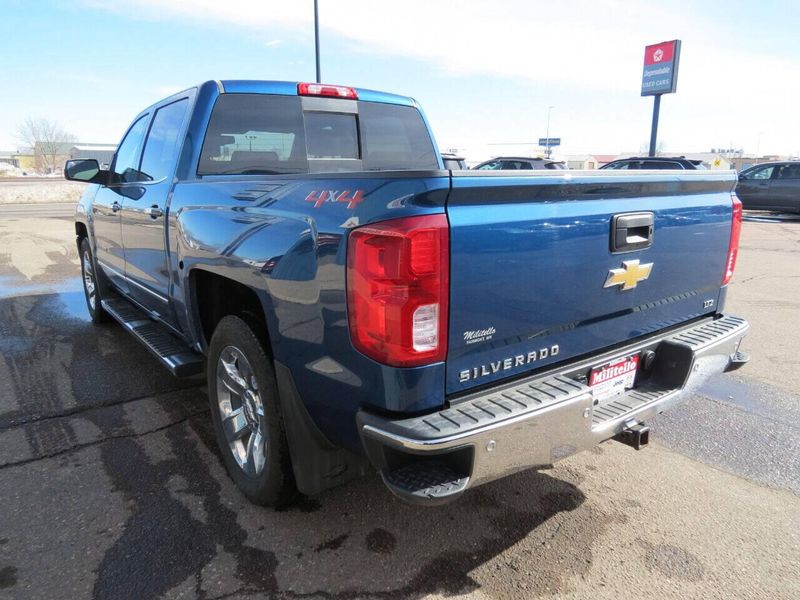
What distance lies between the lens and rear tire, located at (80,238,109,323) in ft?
18.6

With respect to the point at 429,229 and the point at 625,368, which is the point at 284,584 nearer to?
the point at 429,229

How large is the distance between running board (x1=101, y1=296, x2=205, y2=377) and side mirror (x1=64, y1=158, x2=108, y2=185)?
1.10 meters

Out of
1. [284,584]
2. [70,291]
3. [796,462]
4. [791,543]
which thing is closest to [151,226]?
[284,584]

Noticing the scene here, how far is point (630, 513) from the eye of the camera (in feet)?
9.22

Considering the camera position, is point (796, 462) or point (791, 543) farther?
point (796, 462)

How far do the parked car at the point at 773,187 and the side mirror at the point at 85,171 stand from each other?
63.4 ft

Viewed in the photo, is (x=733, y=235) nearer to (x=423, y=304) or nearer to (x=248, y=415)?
(x=423, y=304)

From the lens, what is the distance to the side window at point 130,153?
445 cm

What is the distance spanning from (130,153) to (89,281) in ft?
6.76

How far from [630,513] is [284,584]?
1676mm

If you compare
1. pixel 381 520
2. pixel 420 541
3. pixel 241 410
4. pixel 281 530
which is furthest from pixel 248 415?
pixel 420 541

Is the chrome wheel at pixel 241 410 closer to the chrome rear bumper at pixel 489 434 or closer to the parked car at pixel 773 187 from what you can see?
the chrome rear bumper at pixel 489 434

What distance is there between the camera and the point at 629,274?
2543mm

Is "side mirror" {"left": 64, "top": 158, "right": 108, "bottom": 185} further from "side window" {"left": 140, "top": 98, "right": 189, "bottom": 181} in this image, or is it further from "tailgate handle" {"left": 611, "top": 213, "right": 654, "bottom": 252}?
"tailgate handle" {"left": 611, "top": 213, "right": 654, "bottom": 252}
